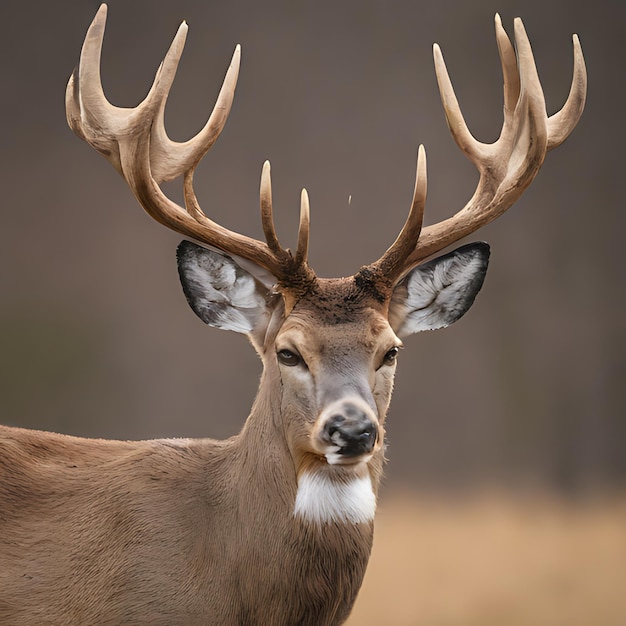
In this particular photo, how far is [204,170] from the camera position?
20.6 ft

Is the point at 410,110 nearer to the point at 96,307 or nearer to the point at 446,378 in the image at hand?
the point at 446,378

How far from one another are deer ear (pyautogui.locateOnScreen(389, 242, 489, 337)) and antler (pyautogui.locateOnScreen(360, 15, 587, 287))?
5 cm

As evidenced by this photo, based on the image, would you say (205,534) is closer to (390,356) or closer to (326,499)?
(326,499)

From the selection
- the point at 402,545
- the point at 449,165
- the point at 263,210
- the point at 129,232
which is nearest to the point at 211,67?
the point at 129,232

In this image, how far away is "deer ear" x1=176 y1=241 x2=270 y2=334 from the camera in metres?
3.07

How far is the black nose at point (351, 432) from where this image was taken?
263cm

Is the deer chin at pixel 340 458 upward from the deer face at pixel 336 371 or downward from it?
downward

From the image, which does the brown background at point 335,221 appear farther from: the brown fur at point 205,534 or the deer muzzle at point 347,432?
the deer muzzle at point 347,432

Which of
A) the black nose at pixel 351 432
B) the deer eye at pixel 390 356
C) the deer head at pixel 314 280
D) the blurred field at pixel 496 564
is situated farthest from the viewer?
the blurred field at pixel 496 564

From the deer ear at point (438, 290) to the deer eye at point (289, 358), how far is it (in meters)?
0.42

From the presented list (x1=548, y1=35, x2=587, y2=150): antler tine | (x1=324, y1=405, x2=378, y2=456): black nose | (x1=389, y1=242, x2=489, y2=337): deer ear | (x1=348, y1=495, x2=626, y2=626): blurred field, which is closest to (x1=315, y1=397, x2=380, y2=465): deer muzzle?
(x1=324, y1=405, x2=378, y2=456): black nose

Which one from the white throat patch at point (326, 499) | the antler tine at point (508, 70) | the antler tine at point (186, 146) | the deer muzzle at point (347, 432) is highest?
the antler tine at point (508, 70)

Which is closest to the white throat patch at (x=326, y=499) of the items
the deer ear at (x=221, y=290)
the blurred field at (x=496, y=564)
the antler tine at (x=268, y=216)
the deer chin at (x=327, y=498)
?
the deer chin at (x=327, y=498)

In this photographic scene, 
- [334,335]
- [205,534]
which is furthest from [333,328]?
[205,534]
